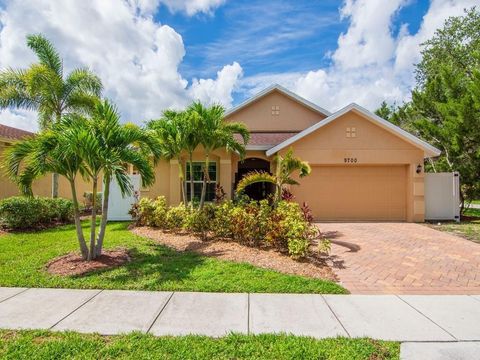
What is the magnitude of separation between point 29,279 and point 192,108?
6.99 meters

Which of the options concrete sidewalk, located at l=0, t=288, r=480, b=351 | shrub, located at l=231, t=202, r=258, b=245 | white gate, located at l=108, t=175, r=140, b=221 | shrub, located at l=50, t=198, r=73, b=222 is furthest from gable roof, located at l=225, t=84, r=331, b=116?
concrete sidewalk, located at l=0, t=288, r=480, b=351

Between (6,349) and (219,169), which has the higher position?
(219,169)

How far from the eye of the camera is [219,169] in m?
15.3

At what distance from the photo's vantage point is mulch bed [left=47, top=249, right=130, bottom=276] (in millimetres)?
6469

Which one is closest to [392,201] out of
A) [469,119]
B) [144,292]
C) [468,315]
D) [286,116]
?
[469,119]

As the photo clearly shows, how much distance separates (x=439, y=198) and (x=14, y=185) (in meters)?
22.3

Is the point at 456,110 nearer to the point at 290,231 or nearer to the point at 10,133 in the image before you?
the point at 290,231

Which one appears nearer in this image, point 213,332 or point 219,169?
point 213,332

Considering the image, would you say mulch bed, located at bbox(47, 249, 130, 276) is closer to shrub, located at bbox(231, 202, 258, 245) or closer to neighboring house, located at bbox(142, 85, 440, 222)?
shrub, located at bbox(231, 202, 258, 245)

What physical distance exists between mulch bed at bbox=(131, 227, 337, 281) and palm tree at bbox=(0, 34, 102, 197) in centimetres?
926

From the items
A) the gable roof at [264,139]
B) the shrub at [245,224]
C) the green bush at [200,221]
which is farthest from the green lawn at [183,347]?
the gable roof at [264,139]

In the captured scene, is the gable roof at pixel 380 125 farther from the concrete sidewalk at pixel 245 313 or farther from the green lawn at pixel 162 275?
the concrete sidewalk at pixel 245 313

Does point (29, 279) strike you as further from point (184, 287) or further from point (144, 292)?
point (184, 287)

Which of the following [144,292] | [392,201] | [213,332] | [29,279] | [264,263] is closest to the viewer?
[213,332]
